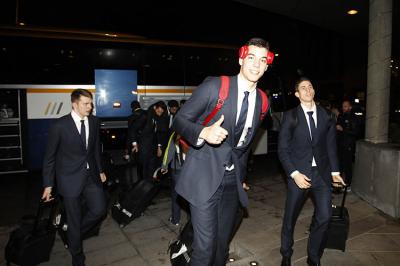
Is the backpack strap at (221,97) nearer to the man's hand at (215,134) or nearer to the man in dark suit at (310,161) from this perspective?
the man's hand at (215,134)

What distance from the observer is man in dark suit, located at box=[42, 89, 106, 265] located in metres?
3.57

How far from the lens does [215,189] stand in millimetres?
2416

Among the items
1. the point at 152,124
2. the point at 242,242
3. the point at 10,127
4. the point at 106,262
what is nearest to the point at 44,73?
the point at 10,127

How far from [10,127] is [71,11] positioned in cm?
403

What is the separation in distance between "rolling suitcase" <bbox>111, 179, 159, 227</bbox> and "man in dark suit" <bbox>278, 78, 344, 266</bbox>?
2375 millimetres

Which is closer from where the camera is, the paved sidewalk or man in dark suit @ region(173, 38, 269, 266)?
man in dark suit @ region(173, 38, 269, 266)

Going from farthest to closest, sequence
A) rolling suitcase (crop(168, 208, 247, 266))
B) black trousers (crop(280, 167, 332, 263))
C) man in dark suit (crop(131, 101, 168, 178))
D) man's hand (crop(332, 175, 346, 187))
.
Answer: man in dark suit (crop(131, 101, 168, 178)), man's hand (crop(332, 175, 346, 187)), black trousers (crop(280, 167, 332, 263)), rolling suitcase (crop(168, 208, 247, 266))

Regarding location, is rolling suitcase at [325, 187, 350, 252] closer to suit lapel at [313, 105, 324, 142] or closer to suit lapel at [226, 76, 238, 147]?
suit lapel at [313, 105, 324, 142]

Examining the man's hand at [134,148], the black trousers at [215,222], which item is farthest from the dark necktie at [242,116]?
the man's hand at [134,148]

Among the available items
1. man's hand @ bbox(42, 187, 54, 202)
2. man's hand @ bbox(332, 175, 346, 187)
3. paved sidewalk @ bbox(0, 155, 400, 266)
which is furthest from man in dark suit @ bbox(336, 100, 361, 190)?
man's hand @ bbox(42, 187, 54, 202)

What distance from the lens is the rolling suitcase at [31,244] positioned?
3.67 metres

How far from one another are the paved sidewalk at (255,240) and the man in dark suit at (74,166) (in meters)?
0.64

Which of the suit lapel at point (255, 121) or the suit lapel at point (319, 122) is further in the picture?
the suit lapel at point (319, 122)

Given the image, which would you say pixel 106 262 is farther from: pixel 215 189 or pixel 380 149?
pixel 380 149
